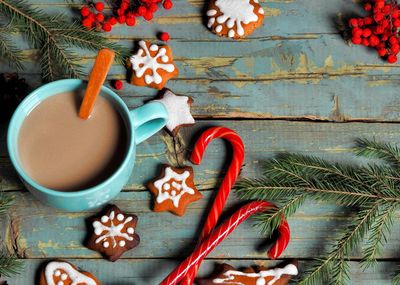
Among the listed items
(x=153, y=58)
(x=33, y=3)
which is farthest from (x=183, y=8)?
(x=33, y=3)

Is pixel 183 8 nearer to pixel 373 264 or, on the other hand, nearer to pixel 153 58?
pixel 153 58

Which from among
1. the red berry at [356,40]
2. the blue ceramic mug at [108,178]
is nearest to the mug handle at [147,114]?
the blue ceramic mug at [108,178]

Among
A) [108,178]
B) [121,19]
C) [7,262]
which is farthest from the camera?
[121,19]

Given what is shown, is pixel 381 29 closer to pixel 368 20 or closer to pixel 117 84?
pixel 368 20

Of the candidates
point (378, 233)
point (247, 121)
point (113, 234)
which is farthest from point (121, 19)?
point (378, 233)

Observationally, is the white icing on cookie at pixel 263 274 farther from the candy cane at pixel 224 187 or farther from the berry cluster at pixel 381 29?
the berry cluster at pixel 381 29

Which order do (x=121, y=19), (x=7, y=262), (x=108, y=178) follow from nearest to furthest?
(x=108, y=178) → (x=7, y=262) → (x=121, y=19)

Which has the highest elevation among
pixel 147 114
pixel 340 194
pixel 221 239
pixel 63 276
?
pixel 147 114
